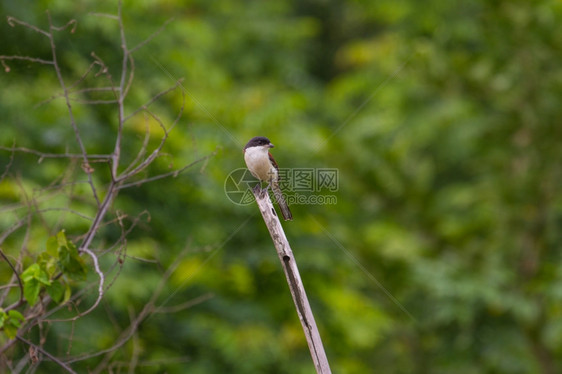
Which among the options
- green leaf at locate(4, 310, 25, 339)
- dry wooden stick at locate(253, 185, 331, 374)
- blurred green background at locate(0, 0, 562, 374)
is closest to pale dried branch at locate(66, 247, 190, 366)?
green leaf at locate(4, 310, 25, 339)

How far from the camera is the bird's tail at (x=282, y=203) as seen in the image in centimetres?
334

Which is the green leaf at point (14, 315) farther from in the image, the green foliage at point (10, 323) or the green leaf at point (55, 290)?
the green leaf at point (55, 290)

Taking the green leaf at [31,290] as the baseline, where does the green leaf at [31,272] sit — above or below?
above

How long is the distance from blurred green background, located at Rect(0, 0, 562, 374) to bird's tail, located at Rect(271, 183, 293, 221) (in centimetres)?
57

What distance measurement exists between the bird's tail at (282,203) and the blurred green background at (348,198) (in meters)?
0.57

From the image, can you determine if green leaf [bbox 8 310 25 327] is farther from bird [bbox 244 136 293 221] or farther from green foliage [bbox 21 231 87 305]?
bird [bbox 244 136 293 221]

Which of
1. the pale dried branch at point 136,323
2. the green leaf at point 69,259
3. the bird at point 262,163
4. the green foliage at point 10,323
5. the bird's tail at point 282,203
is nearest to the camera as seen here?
the green foliage at point 10,323

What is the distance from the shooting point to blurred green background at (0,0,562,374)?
4.87 metres

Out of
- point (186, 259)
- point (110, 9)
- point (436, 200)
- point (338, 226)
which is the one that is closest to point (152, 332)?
point (186, 259)

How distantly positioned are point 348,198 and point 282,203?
138 inches

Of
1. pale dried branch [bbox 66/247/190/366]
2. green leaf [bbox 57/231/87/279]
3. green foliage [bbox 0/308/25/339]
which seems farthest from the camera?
pale dried branch [bbox 66/247/190/366]

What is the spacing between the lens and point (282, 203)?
3383 mm

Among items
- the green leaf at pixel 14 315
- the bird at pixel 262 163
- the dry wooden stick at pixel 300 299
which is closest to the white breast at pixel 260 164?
the bird at pixel 262 163

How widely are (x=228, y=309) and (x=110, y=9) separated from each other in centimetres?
282
